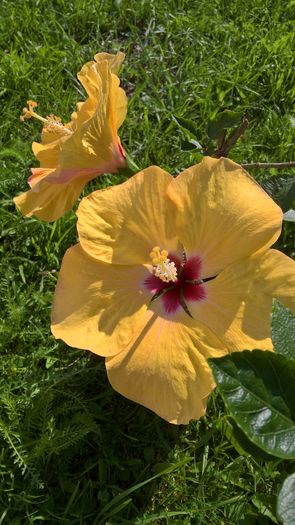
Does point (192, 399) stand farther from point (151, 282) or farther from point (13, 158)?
point (13, 158)

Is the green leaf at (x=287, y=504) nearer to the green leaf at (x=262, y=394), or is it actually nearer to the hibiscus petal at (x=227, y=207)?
the green leaf at (x=262, y=394)

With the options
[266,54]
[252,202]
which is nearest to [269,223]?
[252,202]

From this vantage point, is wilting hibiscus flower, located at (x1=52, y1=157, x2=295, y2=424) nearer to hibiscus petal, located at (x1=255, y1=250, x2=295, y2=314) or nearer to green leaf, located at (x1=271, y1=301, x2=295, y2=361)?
hibiscus petal, located at (x1=255, y1=250, x2=295, y2=314)

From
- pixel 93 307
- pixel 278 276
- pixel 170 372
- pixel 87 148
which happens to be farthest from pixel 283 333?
pixel 87 148

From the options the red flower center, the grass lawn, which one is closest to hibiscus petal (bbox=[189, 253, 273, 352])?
the red flower center

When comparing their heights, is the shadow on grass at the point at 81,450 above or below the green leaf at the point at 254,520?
below

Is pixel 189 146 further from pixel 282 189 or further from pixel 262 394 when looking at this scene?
pixel 262 394

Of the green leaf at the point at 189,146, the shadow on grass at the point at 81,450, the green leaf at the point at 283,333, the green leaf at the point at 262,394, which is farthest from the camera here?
the shadow on grass at the point at 81,450

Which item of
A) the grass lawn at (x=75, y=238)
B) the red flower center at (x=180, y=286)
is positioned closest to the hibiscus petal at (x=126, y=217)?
the red flower center at (x=180, y=286)
